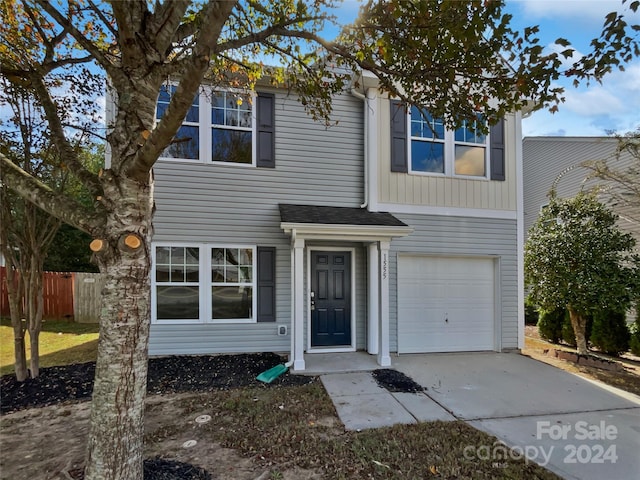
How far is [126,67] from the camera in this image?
247 centimetres

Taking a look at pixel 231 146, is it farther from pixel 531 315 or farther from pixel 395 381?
pixel 531 315

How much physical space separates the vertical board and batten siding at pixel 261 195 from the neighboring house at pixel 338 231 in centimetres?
2

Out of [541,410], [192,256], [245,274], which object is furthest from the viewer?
[245,274]

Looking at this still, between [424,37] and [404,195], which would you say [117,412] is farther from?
[404,195]

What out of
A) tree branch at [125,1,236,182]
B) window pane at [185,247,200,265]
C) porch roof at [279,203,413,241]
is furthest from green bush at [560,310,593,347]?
tree branch at [125,1,236,182]

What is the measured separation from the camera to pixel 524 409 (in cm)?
435

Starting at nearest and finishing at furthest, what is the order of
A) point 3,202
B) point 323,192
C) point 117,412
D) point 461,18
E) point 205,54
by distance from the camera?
point 205,54 → point 117,412 → point 461,18 → point 3,202 → point 323,192

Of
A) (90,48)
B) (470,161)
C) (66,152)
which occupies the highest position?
(470,161)

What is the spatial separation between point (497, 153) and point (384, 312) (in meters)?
4.26

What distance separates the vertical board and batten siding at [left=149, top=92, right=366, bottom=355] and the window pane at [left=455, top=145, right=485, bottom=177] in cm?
209

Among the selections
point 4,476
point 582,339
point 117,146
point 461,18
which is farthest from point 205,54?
point 582,339

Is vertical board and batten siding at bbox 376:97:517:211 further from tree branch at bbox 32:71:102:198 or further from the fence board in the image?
the fence board

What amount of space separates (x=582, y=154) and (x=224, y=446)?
1286 cm

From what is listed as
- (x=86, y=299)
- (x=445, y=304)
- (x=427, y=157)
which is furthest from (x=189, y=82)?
(x=86, y=299)
